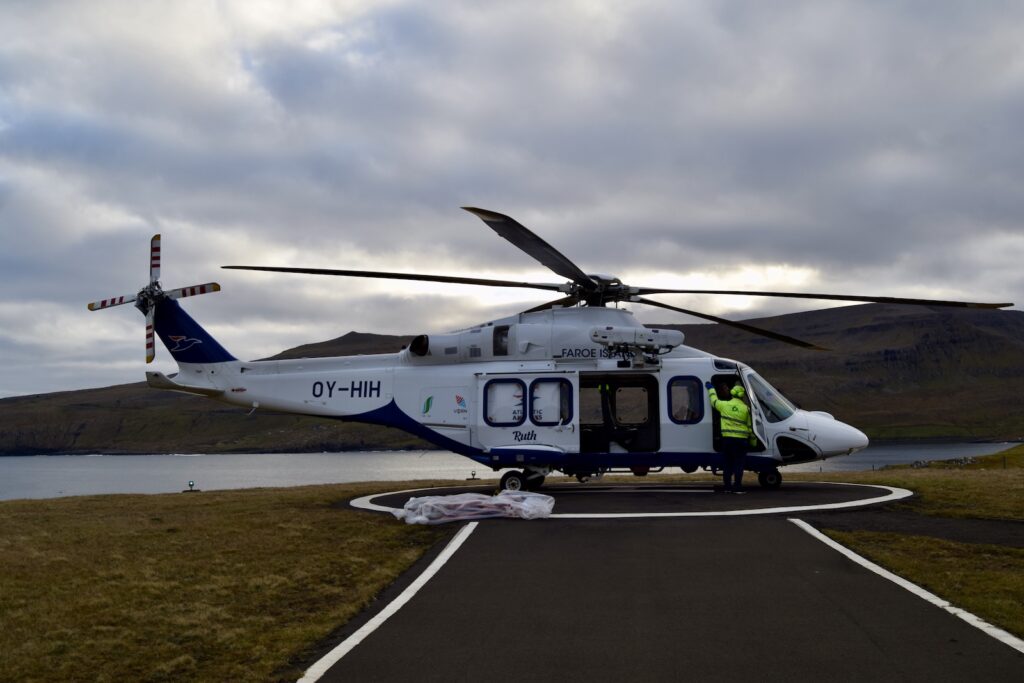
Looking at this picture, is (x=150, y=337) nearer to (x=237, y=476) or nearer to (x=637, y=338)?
(x=637, y=338)

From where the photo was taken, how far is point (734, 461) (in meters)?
18.8

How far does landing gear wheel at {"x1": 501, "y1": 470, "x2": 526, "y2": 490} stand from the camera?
1934cm

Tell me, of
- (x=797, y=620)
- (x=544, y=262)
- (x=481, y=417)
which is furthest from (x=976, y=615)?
(x=481, y=417)

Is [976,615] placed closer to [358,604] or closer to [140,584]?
[358,604]

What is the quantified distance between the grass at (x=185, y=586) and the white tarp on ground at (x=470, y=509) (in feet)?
1.34

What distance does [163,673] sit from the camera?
6.29 meters

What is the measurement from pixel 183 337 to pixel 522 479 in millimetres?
8941

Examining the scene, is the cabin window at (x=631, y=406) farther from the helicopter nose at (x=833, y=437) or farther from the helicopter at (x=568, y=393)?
the helicopter nose at (x=833, y=437)

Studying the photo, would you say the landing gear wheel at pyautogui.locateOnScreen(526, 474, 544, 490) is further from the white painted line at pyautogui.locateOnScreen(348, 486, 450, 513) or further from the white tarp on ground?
the white tarp on ground

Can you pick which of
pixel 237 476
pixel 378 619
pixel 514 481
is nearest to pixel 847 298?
pixel 514 481

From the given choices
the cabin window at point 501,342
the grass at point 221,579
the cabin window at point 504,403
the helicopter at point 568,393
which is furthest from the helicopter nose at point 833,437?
the cabin window at point 501,342

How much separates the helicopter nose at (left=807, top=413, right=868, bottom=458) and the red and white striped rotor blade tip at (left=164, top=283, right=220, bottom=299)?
44.9 ft

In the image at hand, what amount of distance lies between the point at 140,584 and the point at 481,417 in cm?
1097

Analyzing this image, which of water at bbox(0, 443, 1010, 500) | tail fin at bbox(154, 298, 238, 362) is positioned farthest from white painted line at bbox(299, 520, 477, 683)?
water at bbox(0, 443, 1010, 500)
